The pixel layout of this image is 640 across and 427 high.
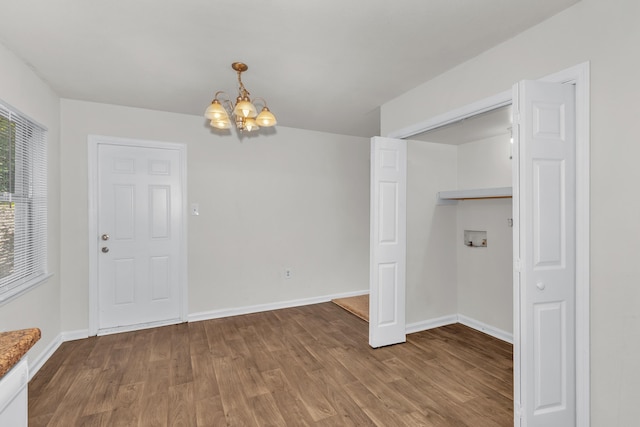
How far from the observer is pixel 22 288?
8.02 ft

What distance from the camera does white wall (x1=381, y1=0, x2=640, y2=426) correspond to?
1597 mm

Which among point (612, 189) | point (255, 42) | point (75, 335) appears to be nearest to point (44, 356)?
point (75, 335)

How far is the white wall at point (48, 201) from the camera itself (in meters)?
2.29

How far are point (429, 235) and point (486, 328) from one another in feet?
4.02

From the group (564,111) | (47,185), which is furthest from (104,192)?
(564,111)

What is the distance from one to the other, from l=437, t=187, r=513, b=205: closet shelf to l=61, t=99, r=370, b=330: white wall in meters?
1.49

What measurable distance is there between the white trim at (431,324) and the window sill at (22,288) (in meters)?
3.53

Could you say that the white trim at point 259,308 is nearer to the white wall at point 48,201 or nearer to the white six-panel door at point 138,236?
the white six-panel door at point 138,236

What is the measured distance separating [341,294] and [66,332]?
336 centimetres

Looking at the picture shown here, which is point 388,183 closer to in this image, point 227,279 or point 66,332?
point 227,279

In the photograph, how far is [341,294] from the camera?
4.77 meters

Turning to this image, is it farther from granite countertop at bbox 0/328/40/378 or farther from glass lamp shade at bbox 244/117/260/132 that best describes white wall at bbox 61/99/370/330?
granite countertop at bbox 0/328/40/378

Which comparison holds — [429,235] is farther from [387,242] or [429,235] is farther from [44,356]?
[44,356]

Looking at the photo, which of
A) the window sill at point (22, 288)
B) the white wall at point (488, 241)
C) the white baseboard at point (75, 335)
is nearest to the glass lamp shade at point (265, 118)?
the window sill at point (22, 288)
